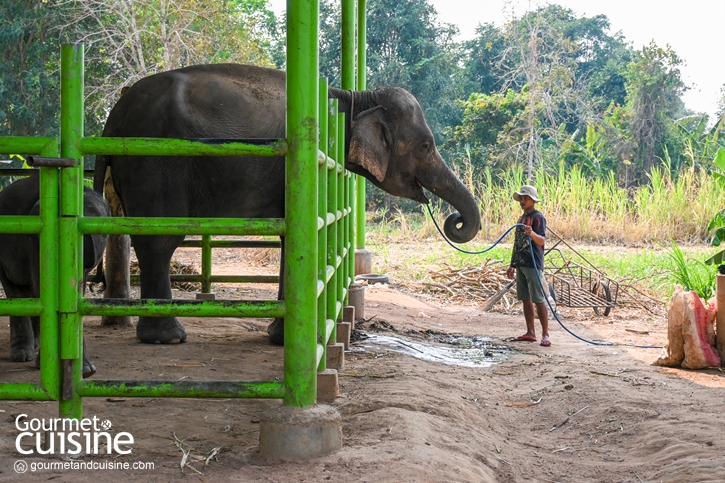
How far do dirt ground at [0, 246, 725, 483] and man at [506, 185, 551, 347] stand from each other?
9.9 inches

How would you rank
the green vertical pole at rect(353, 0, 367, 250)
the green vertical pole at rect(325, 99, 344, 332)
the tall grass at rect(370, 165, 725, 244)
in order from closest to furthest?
the green vertical pole at rect(325, 99, 344, 332)
the green vertical pole at rect(353, 0, 367, 250)
the tall grass at rect(370, 165, 725, 244)

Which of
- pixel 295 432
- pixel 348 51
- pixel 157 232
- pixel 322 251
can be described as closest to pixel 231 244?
pixel 348 51

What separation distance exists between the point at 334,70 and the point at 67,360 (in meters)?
22.5

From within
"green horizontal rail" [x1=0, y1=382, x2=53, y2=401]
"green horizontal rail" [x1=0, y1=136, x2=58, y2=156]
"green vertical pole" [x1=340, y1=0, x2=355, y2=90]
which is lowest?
"green horizontal rail" [x1=0, y1=382, x2=53, y2=401]

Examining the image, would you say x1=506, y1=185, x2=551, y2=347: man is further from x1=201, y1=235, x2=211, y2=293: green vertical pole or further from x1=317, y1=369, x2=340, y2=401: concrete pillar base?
x1=317, y1=369, x2=340, y2=401: concrete pillar base

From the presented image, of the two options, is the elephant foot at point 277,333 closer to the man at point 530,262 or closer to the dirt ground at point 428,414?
the dirt ground at point 428,414

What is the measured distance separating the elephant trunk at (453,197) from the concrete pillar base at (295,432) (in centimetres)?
406

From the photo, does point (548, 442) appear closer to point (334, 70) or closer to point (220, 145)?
point (220, 145)

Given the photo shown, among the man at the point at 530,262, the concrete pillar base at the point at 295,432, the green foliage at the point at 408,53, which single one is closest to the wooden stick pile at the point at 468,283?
the man at the point at 530,262

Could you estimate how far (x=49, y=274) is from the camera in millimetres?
2764

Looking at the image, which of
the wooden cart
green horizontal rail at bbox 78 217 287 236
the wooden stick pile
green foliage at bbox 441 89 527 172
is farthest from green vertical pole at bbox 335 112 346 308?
green foliage at bbox 441 89 527 172

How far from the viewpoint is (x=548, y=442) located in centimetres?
406

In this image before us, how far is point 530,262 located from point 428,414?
3303mm

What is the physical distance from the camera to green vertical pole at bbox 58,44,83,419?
2.77 metres
